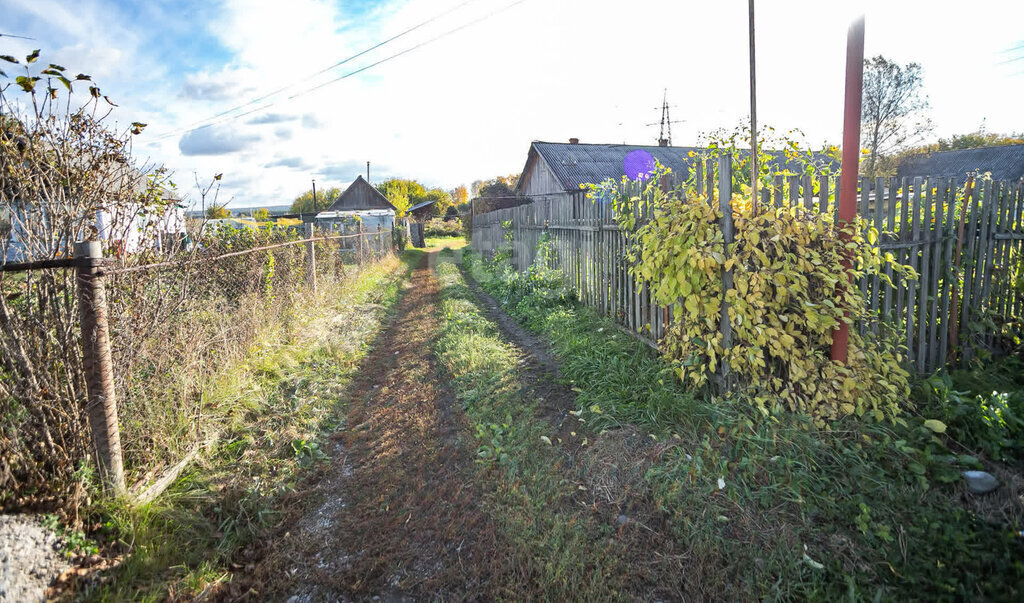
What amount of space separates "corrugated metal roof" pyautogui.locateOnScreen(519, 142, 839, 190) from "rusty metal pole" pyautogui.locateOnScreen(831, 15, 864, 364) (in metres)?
17.7

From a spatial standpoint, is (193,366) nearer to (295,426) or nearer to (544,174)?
(295,426)

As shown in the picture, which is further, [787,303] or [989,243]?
[989,243]

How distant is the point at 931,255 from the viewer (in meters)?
4.16

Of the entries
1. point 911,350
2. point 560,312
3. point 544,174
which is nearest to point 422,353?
point 560,312

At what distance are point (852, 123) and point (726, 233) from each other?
0.98m

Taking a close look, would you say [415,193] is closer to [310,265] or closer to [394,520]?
[310,265]

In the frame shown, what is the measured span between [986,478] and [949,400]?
0.80 meters

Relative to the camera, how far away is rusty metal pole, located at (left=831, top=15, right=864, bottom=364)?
3.07m

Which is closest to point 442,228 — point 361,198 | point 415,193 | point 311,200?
point 361,198

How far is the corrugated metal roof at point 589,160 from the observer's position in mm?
21422

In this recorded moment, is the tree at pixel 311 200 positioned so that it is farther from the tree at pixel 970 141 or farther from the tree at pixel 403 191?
the tree at pixel 970 141

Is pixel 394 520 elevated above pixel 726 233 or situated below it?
below

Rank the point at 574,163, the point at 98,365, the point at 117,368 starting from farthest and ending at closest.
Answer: the point at 574,163, the point at 117,368, the point at 98,365

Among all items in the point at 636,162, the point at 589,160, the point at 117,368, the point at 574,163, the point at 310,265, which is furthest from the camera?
the point at 636,162
